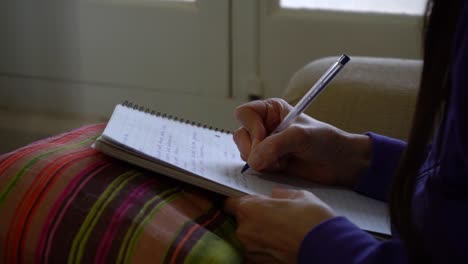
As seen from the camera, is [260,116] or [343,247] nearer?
[343,247]

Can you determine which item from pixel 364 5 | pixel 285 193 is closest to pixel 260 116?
pixel 285 193

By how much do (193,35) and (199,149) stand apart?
91cm

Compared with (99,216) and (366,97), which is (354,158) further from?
(99,216)

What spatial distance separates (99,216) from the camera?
0.63m

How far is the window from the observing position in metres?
1.51

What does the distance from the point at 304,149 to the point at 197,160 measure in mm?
139

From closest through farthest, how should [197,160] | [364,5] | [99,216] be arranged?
1. [99,216]
2. [197,160]
3. [364,5]

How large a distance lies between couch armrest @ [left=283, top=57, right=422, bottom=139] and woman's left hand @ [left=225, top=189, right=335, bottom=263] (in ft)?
1.27

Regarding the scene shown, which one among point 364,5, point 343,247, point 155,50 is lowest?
point 343,247

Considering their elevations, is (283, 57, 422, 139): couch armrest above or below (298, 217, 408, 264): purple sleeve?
above

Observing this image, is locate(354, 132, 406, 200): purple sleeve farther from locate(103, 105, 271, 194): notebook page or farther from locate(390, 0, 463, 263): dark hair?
locate(390, 0, 463, 263): dark hair

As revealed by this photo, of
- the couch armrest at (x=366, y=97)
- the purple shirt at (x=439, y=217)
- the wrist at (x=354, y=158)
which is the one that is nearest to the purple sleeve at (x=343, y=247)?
the purple shirt at (x=439, y=217)

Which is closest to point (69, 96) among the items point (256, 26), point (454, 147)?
point (256, 26)

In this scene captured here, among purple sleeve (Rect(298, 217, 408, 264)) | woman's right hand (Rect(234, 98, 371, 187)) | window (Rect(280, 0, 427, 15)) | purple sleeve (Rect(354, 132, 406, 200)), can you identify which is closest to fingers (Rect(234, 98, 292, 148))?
woman's right hand (Rect(234, 98, 371, 187))
